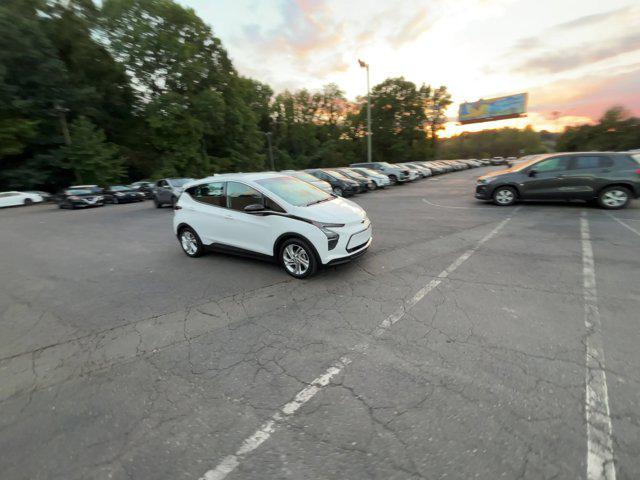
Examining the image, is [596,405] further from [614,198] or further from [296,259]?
[614,198]

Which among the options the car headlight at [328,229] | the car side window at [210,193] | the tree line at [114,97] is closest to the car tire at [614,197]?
the car headlight at [328,229]

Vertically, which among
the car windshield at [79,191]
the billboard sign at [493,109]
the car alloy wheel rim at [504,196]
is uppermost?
the billboard sign at [493,109]

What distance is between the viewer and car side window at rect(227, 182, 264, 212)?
17.2ft

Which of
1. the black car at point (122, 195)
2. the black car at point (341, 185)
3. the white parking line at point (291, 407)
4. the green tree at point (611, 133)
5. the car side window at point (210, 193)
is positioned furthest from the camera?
the green tree at point (611, 133)

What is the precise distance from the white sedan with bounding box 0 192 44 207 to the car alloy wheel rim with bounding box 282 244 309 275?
2980cm

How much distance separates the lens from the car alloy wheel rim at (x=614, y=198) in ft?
29.3

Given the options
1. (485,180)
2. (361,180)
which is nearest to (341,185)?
(361,180)

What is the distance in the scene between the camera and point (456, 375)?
265cm

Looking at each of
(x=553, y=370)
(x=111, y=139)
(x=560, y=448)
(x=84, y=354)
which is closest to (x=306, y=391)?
(x=560, y=448)

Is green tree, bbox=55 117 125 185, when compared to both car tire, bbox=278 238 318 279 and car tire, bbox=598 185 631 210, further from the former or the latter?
car tire, bbox=598 185 631 210

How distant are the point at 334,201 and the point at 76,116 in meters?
37.2

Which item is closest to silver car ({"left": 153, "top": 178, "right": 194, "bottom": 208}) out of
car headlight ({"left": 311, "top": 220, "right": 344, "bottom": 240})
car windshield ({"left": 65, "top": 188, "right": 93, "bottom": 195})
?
car windshield ({"left": 65, "top": 188, "right": 93, "bottom": 195})

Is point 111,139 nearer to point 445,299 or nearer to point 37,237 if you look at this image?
point 37,237

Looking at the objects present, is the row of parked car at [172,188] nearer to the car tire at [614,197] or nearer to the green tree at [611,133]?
the car tire at [614,197]
